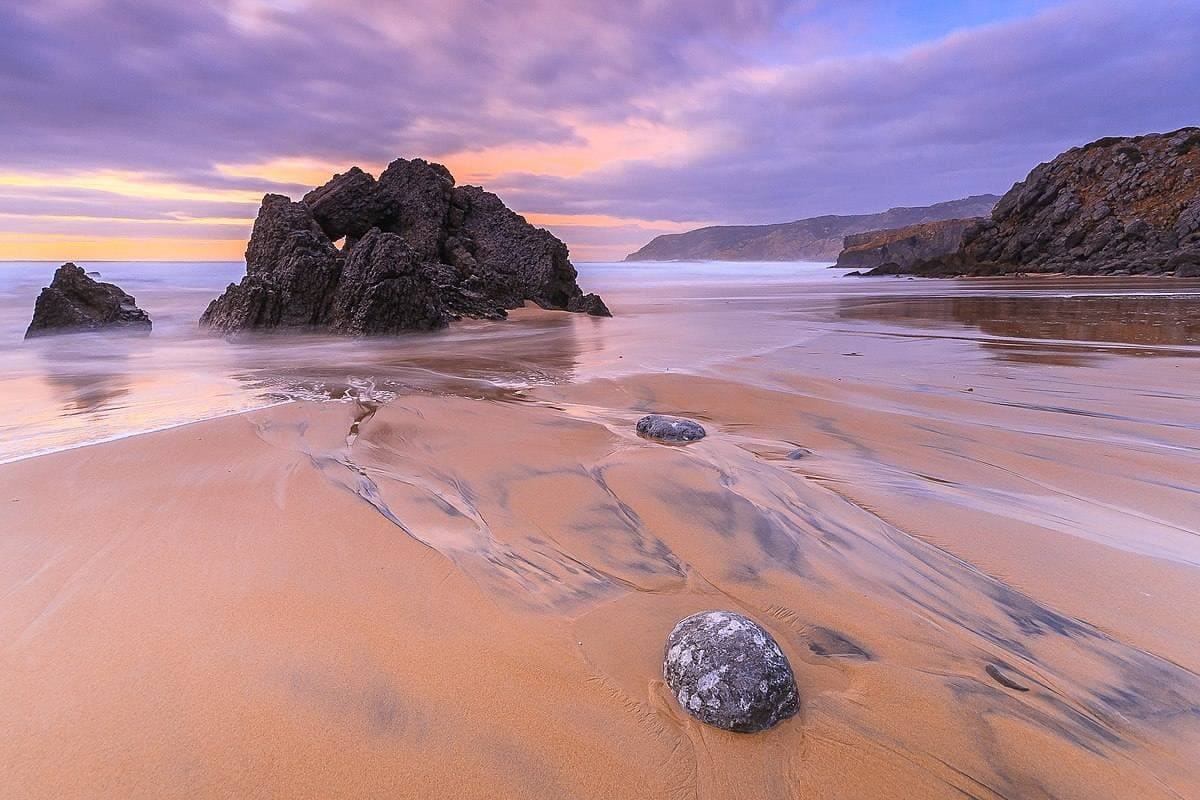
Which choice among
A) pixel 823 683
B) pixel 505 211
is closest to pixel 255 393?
pixel 823 683

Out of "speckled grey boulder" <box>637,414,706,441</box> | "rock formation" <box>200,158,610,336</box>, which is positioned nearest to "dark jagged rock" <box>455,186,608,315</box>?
"rock formation" <box>200,158,610,336</box>

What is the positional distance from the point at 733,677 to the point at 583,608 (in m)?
0.78

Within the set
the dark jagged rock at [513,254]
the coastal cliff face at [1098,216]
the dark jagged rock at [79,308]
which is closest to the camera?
the dark jagged rock at [79,308]

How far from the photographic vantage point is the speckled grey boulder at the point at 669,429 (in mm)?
4673

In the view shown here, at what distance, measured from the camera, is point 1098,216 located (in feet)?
122

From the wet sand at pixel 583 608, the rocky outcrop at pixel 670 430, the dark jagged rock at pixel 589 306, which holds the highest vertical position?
the dark jagged rock at pixel 589 306

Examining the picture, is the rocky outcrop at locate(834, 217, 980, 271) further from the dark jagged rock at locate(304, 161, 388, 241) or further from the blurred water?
the dark jagged rock at locate(304, 161, 388, 241)

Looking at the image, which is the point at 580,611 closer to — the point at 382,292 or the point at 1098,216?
the point at 382,292

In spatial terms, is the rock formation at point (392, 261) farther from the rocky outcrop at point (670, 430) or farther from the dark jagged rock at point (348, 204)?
the rocky outcrop at point (670, 430)

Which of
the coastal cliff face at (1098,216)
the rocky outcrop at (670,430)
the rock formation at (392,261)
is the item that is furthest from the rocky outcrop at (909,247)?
the rocky outcrop at (670,430)

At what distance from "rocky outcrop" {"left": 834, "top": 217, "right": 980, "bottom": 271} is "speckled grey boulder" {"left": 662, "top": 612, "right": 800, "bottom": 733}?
53087 millimetres

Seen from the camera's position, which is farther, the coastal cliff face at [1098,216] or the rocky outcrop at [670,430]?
the coastal cliff face at [1098,216]

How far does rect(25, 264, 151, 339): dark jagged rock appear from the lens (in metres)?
13.4

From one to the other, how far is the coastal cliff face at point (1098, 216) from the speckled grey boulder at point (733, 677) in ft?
123
